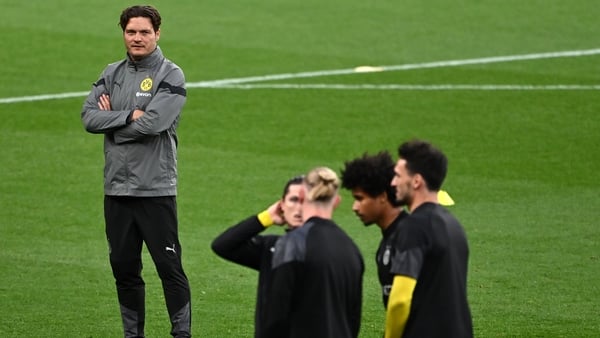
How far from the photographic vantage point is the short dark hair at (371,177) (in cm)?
666

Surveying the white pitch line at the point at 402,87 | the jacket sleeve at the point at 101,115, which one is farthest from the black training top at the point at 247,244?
the white pitch line at the point at 402,87

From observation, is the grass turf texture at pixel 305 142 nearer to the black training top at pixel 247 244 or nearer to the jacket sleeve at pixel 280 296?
the black training top at pixel 247 244

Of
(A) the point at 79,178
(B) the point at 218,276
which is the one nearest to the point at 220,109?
(A) the point at 79,178

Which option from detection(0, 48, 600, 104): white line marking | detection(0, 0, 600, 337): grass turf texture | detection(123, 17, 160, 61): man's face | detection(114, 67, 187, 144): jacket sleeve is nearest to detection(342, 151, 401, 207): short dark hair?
detection(114, 67, 187, 144): jacket sleeve

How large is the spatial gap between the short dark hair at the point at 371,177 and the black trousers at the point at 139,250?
8.54 feet

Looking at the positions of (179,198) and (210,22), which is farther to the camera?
(210,22)

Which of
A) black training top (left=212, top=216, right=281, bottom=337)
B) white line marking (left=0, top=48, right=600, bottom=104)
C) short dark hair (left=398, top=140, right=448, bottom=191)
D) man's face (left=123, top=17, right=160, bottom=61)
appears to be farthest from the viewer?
white line marking (left=0, top=48, right=600, bottom=104)

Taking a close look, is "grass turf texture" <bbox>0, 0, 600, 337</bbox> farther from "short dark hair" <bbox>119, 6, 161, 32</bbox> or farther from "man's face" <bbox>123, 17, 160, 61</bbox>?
"short dark hair" <bbox>119, 6, 161, 32</bbox>

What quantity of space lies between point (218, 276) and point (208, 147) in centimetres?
511

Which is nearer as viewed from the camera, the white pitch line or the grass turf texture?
the grass turf texture

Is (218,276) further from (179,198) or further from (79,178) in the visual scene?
(79,178)

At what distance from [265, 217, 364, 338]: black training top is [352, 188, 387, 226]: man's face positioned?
0.40 metres

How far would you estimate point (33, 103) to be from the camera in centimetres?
1850

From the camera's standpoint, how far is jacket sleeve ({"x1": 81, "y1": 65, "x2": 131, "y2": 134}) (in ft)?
29.5
